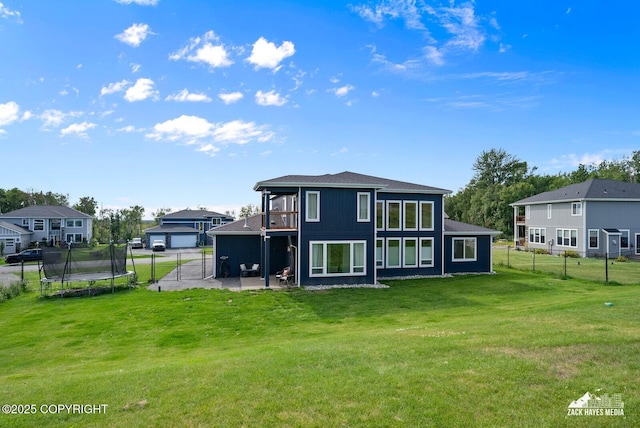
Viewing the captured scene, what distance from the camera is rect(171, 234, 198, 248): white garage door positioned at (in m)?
45.8

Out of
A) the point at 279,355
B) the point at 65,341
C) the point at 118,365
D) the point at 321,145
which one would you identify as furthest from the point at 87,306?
the point at 321,145

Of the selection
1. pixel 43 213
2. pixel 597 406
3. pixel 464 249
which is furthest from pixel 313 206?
pixel 43 213

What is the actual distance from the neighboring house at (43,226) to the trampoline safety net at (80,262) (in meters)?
30.2

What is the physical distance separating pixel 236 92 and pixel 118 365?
17.5 m

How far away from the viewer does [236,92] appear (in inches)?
841

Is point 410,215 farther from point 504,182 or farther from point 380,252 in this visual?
point 504,182

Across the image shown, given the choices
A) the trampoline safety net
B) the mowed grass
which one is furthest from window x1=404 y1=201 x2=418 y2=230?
the trampoline safety net

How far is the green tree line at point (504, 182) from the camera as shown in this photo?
5341cm

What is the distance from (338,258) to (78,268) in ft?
41.0

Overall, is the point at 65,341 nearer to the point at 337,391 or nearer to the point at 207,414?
the point at 207,414

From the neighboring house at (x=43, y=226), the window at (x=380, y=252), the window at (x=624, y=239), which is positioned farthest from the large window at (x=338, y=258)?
the neighboring house at (x=43, y=226)

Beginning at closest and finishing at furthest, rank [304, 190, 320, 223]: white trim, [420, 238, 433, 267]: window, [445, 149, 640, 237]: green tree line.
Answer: [304, 190, 320, 223]: white trim, [420, 238, 433, 267]: window, [445, 149, 640, 237]: green tree line

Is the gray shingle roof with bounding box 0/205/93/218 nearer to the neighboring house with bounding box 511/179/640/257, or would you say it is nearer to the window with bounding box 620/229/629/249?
the neighboring house with bounding box 511/179/640/257

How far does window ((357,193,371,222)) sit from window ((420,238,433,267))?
5.04 meters
